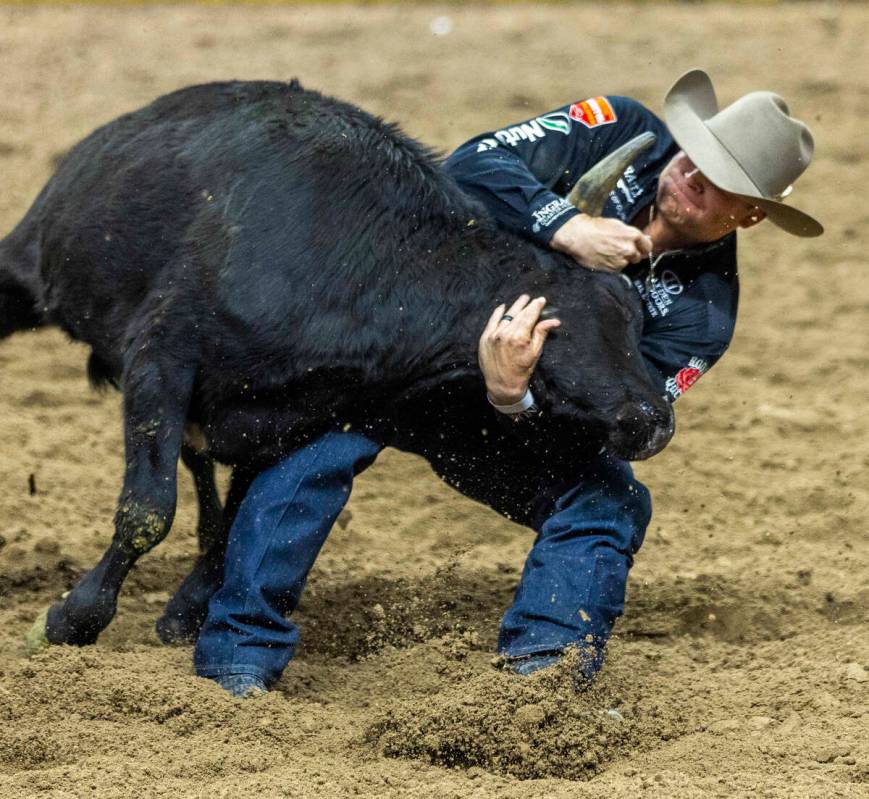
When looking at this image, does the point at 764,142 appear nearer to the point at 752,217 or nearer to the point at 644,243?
the point at 752,217

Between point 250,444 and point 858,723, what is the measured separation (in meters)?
1.79

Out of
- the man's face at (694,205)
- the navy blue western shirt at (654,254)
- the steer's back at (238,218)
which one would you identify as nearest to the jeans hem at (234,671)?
the steer's back at (238,218)

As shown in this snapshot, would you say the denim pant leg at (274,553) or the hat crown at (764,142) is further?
the hat crown at (764,142)

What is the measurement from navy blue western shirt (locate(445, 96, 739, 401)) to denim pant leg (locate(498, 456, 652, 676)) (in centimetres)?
35

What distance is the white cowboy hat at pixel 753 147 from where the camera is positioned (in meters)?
4.16

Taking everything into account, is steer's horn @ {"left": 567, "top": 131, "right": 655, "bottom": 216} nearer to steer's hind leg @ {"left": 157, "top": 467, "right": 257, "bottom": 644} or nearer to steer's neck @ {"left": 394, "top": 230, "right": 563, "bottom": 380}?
steer's neck @ {"left": 394, "top": 230, "right": 563, "bottom": 380}

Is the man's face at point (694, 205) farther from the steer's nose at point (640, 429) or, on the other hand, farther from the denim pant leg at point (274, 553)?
the denim pant leg at point (274, 553)

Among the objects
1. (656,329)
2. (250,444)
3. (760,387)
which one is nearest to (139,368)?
(250,444)

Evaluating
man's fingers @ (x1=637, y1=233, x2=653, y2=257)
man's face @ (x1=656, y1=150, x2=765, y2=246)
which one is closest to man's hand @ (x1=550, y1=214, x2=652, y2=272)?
man's fingers @ (x1=637, y1=233, x2=653, y2=257)

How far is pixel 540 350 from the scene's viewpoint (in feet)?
12.8

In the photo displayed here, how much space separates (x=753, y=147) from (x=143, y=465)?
6.34 feet

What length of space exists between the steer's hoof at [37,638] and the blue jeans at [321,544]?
0.44 meters

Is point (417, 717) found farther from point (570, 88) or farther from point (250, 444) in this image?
point (570, 88)

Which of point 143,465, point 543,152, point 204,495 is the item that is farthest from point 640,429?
point 204,495
